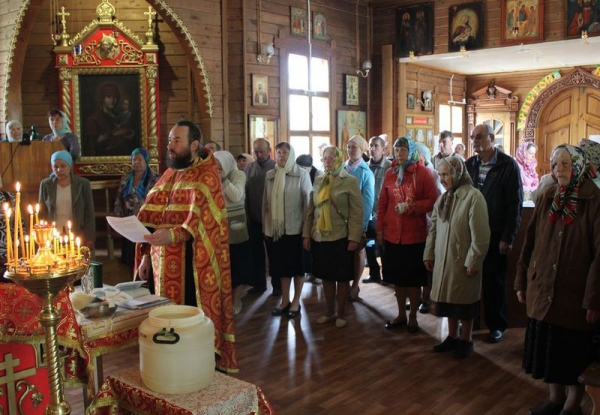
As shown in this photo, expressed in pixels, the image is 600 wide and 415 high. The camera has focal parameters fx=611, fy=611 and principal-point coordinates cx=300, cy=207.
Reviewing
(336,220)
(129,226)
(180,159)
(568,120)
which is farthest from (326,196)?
(568,120)

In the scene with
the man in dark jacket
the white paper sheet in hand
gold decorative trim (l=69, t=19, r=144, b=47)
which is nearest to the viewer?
the white paper sheet in hand

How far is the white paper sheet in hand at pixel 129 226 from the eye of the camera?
306 cm

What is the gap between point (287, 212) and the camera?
5.39 metres

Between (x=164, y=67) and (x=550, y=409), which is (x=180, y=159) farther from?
(x=164, y=67)

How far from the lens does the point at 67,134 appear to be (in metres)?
6.75

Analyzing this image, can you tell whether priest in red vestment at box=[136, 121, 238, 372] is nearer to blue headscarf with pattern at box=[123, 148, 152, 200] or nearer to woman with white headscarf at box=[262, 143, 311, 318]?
woman with white headscarf at box=[262, 143, 311, 318]

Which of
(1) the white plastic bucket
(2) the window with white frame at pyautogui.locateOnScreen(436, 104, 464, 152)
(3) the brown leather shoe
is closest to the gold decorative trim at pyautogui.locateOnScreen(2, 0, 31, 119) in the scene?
(1) the white plastic bucket

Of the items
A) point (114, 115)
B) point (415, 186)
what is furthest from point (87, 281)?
point (114, 115)

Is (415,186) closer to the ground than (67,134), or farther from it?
closer to the ground

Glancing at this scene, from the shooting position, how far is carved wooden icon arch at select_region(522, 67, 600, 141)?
39.2 ft

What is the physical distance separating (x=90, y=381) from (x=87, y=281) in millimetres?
517

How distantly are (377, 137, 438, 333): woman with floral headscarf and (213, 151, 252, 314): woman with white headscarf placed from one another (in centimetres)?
129

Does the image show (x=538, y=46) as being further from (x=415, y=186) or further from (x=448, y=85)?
(x=415, y=186)

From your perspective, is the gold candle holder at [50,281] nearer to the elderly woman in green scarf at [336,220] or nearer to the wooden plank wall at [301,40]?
the elderly woman in green scarf at [336,220]
